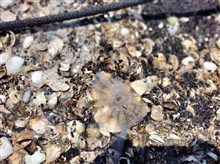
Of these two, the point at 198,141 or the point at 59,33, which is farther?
the point at 59,33

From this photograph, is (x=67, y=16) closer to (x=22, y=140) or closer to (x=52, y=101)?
(x=52, y=101)

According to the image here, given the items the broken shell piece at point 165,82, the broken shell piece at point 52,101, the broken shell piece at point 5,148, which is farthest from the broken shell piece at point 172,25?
the broken shell piece at point 5,148

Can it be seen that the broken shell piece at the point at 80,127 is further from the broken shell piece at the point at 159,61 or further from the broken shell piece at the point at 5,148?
the broken shell piece at the point at 159,61

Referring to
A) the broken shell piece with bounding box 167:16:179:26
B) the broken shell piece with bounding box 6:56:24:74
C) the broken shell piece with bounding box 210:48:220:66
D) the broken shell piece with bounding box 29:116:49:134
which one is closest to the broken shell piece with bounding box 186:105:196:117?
the broken shell piece with bounding box 210:48:220:66

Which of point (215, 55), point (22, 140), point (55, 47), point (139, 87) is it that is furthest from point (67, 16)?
point (215, 55)

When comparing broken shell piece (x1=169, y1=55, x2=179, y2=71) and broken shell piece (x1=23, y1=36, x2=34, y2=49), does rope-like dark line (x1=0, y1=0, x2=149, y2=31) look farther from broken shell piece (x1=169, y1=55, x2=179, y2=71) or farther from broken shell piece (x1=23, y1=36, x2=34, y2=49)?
broken shell piece (x1=169, y1=55, x2=179, y2=71)

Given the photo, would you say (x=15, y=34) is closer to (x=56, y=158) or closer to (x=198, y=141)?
(x=56, y=158)

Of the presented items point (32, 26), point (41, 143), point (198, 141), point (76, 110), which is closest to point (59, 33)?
point (32, 26)
